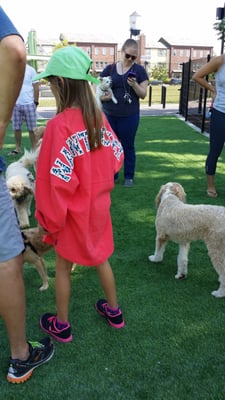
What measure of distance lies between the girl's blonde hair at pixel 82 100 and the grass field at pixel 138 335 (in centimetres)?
124

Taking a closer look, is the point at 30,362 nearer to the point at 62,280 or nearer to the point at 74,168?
the point at 62,280

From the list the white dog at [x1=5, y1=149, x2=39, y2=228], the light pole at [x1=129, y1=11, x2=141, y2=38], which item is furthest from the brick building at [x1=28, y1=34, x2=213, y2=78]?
the white dog at [x1=5, y1=149, x2=39, y2=228]

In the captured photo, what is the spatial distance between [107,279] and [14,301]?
0.66m

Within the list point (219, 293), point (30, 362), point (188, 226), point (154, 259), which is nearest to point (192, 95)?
point (154, 259)

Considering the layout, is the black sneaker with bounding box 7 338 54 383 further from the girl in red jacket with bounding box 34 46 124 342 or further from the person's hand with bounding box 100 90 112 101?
the person's hand with bounding box 100 90 112 101

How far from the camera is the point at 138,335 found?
98.2 inches

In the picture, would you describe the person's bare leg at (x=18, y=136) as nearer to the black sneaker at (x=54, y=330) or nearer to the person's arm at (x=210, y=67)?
the person's arm at (x=210, y=67)

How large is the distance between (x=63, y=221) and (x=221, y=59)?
3.33 meters

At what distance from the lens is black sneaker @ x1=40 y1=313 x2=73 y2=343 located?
2.42 meters

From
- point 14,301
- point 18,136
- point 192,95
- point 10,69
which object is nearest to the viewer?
point 10,69

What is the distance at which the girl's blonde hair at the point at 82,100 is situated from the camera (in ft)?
6.77

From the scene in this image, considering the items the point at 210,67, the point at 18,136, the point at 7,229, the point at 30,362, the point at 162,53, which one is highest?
Result: the point at 162,53

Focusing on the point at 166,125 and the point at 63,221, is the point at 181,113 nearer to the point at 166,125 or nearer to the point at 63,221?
the point at 166,125

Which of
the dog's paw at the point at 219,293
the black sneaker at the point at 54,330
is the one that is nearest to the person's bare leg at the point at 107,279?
the black sneaker at the point at 54,330
